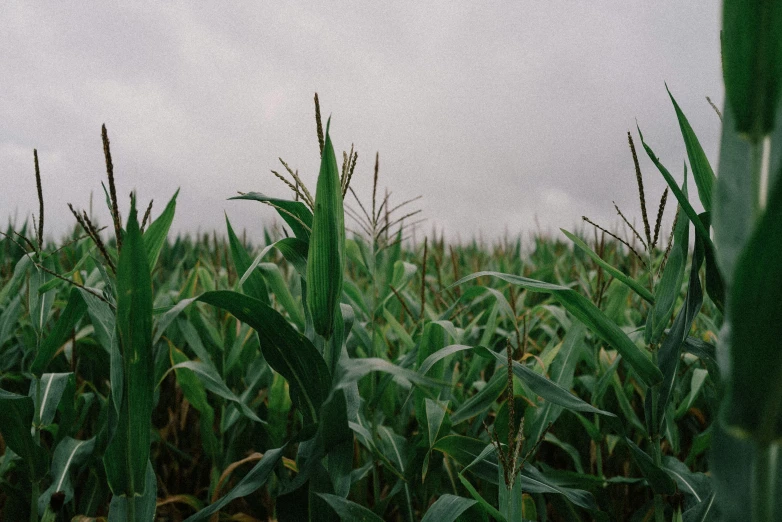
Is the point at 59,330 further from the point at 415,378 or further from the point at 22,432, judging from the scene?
the point at 415,378

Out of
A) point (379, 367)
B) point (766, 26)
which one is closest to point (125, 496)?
point (379, 367)

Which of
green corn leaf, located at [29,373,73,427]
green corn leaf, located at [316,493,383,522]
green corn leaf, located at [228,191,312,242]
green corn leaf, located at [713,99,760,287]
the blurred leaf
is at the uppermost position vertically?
green corn leaf, located at [228,191,312,242]

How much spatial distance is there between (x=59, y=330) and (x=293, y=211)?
68 cm

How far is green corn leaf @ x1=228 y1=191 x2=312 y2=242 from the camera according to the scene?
2.75ft

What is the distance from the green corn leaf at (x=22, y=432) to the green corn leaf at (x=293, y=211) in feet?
2.02

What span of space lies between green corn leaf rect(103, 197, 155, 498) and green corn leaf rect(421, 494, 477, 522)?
462 millimetres

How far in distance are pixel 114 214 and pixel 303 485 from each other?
1.70 ft

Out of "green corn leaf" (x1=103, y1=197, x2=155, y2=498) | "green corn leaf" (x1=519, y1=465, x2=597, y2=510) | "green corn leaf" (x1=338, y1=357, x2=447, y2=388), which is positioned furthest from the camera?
"green corn leaf" (x1=519, y1=465, x2=597, y2=510)

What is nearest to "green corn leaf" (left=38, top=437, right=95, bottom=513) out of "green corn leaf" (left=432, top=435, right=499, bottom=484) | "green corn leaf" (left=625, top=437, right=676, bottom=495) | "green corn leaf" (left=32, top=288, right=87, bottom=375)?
"green corn leaf" (left=32, top=288, right=87, bottom=375)

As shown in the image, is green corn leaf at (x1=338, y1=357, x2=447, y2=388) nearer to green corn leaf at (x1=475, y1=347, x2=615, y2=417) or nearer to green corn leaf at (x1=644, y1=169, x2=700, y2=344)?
green corn leaf at (x1=475, y1=347, x2=615, y2=417)

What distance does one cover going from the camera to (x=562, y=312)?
1.57m

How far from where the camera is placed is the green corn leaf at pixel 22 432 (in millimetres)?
1027

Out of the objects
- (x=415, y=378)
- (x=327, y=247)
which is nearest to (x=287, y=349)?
(x=327, y=247)

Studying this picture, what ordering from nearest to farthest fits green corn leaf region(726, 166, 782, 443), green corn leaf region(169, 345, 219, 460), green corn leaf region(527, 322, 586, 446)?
green corn leaf region(726, 166, 782, 443)
green corn leaf region(527, 322, 586, 446)
green corn leaf region(169, 345, 219, 460)
